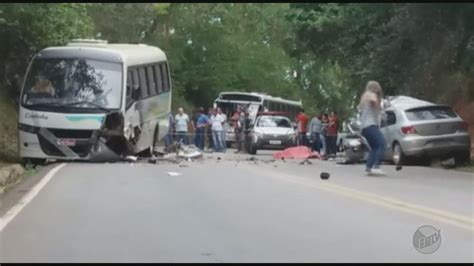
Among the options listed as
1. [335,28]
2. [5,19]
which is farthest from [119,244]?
[335,28]

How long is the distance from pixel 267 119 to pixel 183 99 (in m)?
19.4

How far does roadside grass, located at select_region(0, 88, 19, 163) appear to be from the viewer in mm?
23177

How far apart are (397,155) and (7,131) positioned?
523 inches

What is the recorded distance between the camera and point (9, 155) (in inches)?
923

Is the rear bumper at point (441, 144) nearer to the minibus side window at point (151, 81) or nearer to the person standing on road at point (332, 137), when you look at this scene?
the person standing on road at point (332, 137)

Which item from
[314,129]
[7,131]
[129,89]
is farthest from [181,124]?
[129,89]

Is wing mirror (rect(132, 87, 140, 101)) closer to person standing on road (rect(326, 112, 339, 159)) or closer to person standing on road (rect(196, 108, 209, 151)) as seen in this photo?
person standing on road (rect(326, 112, 339, 159))

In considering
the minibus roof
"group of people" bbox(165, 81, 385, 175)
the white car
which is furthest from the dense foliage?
the white car

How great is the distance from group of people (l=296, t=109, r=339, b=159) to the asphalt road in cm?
1310

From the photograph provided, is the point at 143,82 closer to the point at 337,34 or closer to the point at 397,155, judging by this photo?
the point at 397,155

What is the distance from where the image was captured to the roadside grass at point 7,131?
23.2 m

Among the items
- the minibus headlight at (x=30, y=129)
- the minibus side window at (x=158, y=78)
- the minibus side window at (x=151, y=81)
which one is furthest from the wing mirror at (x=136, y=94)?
the minibus side window at (x=158, y=78)

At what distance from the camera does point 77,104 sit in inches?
830

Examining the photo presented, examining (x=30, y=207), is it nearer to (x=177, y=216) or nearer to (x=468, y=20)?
(x=177, y=216)
